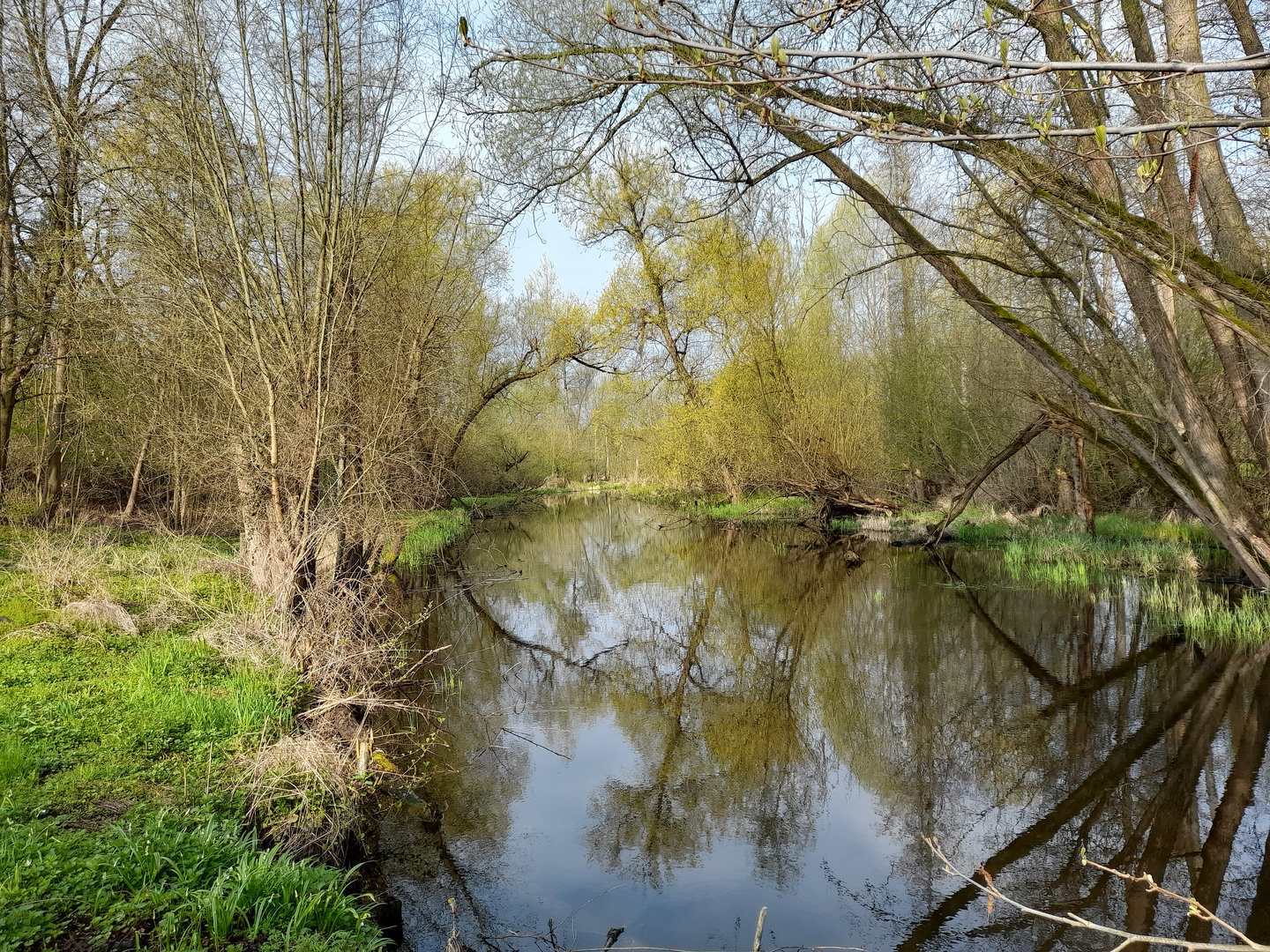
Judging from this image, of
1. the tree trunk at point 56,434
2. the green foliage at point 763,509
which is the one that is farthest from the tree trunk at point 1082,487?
the tree trunk at point 56,434

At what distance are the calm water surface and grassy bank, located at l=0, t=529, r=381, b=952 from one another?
0.79 meters

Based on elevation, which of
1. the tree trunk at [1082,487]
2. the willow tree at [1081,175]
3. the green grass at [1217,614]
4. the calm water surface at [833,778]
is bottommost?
the calm water surface at [833,778]

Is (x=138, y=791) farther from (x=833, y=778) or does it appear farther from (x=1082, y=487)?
(x=1082, y=487)

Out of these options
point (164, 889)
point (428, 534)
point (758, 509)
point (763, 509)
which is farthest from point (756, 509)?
point (164, 889)

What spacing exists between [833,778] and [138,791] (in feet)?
13.4

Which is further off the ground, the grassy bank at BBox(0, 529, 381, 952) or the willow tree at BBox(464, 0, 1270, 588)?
the willow tree at BBox(464, 0, 1270, 588)

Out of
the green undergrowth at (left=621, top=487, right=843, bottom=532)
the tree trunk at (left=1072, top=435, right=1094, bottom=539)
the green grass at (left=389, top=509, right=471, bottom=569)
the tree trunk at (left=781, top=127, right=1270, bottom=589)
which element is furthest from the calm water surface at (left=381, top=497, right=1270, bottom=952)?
the green undergrowth at (left=621, top=487, right=843, bottom=532)

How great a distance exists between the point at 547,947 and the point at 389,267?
10.2 meters

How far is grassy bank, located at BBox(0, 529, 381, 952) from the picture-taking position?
9.52 feet

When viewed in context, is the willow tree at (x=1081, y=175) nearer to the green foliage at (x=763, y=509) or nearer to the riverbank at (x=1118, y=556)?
the riverbank at (x=1118, y=556)

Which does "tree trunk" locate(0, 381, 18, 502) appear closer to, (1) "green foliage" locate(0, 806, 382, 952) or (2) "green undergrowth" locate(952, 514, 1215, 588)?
(1) "green foliage" locate(0, 806, 382, 952)

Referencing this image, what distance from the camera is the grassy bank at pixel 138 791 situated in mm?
2902

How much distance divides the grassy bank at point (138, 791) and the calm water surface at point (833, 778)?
79cm

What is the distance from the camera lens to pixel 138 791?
3982mm
